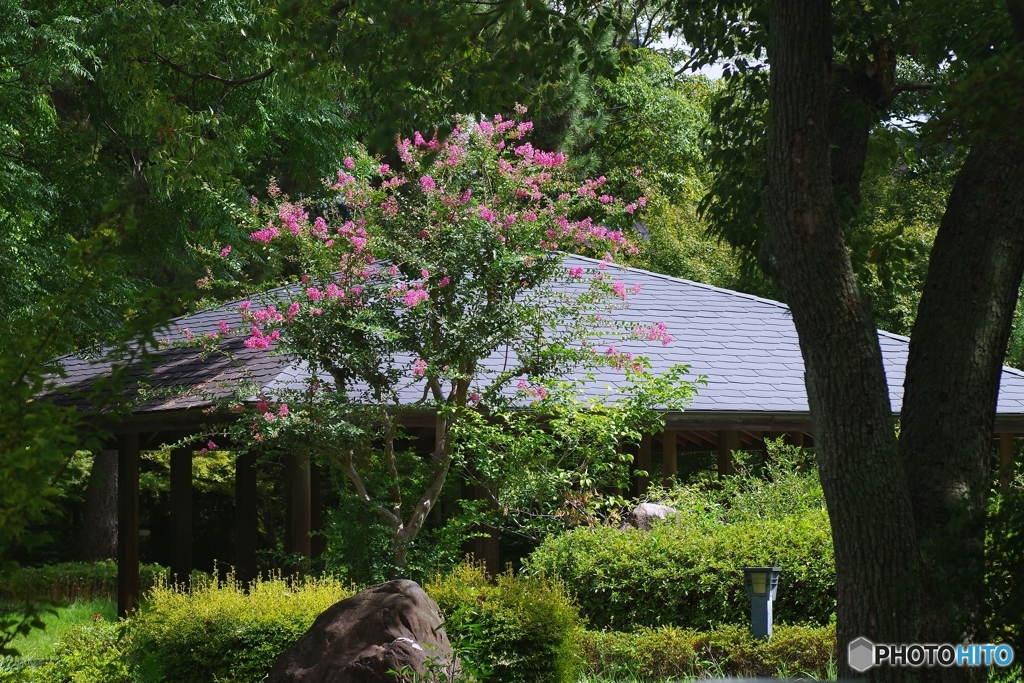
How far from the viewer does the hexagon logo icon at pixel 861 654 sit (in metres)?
4.90

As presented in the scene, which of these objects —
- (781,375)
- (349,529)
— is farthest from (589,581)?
(781,375)

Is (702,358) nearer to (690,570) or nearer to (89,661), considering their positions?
(690,570)

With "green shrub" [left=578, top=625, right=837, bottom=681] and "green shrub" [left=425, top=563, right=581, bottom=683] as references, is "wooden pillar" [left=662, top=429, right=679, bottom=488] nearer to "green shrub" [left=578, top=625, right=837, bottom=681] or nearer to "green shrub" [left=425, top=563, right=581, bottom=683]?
"green shrub" [left=578, top=625, right=837, bottom=681]

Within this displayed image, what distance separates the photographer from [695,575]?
891 centimetres

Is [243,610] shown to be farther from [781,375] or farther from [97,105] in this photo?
[97,105]

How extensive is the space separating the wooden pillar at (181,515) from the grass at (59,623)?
113 centimetres

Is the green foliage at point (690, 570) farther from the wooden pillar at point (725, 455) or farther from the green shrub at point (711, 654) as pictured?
the wooden pillar at point (725, 455)

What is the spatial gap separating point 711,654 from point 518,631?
5.13ft

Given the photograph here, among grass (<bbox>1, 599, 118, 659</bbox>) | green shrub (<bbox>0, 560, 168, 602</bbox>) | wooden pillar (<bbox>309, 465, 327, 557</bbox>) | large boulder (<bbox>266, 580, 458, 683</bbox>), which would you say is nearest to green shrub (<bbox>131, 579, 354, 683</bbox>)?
large boulder (<bbox>266, 580, 458, 683</bbox>)

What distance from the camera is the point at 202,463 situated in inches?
786

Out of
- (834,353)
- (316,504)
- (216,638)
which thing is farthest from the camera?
(316,504)

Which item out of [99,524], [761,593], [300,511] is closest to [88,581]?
[99,524]

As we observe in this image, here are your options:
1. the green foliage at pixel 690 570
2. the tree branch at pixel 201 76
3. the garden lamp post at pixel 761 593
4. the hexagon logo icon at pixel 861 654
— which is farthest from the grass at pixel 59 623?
the hexagon logo icon at pixel 861 654

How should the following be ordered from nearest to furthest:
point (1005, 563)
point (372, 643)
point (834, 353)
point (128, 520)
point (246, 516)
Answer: point (1005, 563) < point (834, 353) < point (372, 643) < point (128, 520) < point (246, 516)
